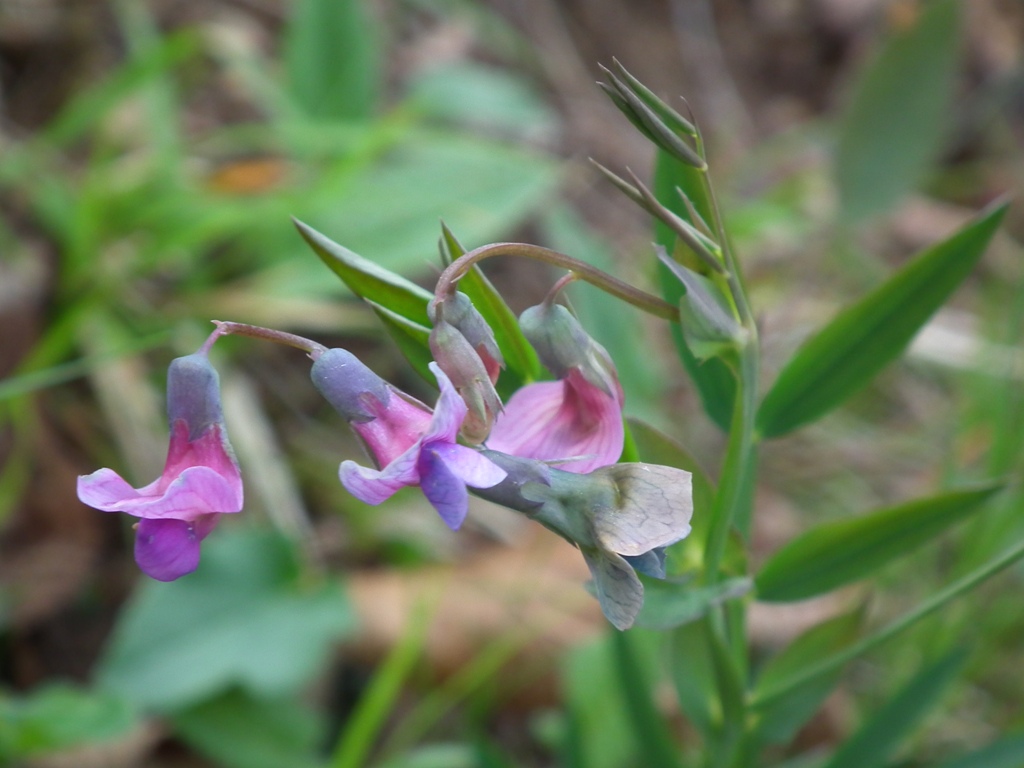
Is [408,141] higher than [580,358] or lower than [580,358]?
lower

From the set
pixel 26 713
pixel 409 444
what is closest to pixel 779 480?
pixel 26 713

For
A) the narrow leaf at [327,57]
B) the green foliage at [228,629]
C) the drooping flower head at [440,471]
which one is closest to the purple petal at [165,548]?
the drooping flower head at [440,471]

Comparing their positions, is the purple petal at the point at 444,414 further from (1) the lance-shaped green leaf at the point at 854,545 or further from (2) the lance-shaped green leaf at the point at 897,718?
(2) the lance-shaped green leaf at the point at 897,718

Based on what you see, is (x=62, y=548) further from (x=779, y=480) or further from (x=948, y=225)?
(x=948, y=225)

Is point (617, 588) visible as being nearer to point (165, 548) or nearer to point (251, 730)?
point (165, 548)

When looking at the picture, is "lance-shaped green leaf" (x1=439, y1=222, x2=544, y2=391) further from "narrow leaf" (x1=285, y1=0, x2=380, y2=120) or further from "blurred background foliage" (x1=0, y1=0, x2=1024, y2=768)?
"narrow leaf" (x1=285, y1=0, x2=380, y2=120)

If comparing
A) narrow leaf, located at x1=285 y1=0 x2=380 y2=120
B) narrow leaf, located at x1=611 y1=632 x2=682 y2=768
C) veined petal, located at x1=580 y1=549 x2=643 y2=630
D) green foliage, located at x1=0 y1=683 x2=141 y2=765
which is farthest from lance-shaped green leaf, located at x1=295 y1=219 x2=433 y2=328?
narrow leaf, located at x1=285 y1=0 x2=380 y2=120

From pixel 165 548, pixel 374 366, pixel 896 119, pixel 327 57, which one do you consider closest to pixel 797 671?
pixel 165 548
